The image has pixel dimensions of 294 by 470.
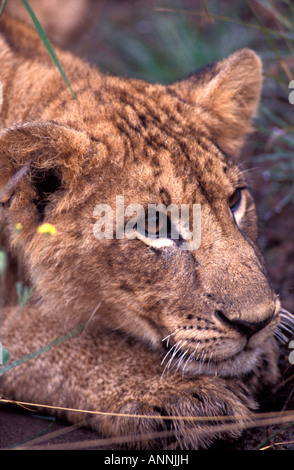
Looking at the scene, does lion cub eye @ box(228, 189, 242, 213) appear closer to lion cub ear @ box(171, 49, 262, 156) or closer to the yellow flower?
lion cub ear @ box(171, 49, 262, 156)

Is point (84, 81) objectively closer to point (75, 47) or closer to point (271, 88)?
point (271, 88)

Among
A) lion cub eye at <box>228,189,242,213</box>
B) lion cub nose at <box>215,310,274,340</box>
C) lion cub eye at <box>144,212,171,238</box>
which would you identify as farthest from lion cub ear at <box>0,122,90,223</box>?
lion cub nose at <box>215,310,274,340</box>

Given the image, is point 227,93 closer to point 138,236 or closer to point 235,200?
point 235,200

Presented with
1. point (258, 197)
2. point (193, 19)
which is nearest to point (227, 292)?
point (258, 197)

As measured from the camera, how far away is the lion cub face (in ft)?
9.21

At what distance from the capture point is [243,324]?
2732mm

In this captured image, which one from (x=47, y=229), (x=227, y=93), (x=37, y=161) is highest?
(x=227, y=93)

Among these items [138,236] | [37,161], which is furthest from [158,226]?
[37,161]

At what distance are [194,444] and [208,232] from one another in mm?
1068

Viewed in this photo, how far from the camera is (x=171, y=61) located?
7117 mm

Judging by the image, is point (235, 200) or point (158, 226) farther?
point (235, 200)

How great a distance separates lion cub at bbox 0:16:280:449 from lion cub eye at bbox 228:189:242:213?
0.01 meters

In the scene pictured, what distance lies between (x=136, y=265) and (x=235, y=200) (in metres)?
0.79

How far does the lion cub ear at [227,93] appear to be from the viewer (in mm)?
3678
